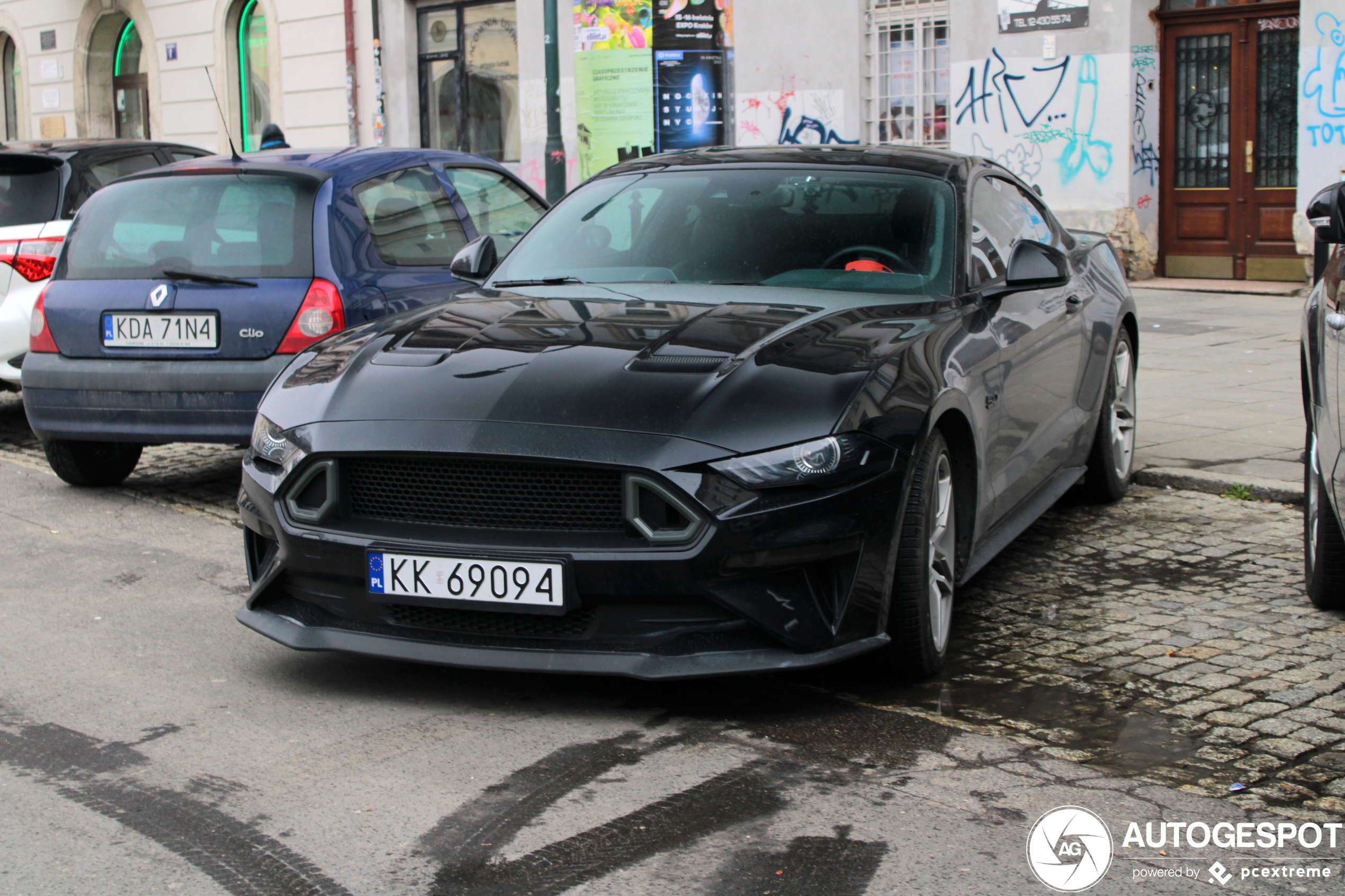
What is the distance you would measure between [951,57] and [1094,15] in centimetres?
170

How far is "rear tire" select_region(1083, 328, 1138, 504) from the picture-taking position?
6434 mm

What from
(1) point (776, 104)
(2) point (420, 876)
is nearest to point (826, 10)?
(1) point (776, 104)

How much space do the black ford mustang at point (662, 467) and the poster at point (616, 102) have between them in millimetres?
13229

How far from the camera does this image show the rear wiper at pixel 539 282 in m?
5.20

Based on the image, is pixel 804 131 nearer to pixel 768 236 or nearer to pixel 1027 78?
pixel 1027 78

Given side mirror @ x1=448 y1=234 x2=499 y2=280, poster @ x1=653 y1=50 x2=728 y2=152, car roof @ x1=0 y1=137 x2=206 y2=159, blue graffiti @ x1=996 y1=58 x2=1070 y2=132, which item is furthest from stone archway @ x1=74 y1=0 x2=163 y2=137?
side mirror @ x1=448 y1=234 x2=499 y2=280

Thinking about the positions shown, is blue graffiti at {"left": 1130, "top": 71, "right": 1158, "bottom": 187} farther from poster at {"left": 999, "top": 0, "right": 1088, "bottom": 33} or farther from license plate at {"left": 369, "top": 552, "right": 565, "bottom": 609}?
license plate at {"left": 369, "top": 552, "right": 565, "bottom": 609}

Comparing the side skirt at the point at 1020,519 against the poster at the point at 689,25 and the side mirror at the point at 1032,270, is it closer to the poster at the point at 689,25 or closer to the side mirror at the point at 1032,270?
the side mirror at the point at 1032,270

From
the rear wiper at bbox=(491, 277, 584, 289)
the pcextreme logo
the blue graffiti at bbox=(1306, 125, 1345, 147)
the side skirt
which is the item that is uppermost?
the blue graffiti at bbox=(1306, 125, 1345, 147)

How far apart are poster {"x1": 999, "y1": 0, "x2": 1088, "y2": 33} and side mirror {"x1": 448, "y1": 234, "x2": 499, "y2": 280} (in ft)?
36.2

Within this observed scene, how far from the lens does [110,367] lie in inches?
259

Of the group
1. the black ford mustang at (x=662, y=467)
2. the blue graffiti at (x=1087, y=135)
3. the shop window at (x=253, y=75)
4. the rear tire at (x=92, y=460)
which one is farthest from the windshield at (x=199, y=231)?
the shop window at (x=253, y=75)

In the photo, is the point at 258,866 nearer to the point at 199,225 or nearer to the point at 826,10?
the point at 199,225

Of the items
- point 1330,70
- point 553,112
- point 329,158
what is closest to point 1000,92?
point 1330,70
